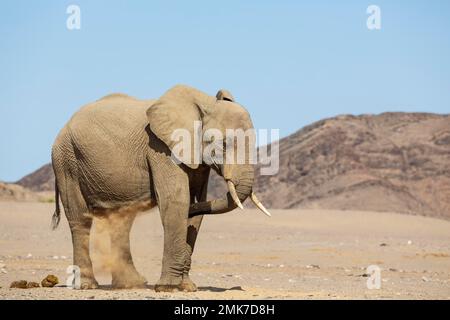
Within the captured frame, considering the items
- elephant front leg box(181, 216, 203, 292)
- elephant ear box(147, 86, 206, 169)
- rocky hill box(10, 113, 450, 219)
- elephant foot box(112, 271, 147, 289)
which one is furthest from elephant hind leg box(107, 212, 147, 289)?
rocky hill box(10, 113, 450, 219)

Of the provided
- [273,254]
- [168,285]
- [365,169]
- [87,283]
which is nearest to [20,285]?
[87,283]

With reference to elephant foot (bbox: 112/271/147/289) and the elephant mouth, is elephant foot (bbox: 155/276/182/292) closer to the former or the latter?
the elephant mouth

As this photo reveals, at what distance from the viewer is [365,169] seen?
193 ft

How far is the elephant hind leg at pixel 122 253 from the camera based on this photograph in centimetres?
1770

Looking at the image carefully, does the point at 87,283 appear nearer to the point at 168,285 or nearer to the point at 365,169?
the point at 168,285

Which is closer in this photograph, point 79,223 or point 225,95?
point 225,95

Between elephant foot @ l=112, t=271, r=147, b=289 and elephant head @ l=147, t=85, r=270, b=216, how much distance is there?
1.81 m

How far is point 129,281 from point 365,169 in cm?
4201

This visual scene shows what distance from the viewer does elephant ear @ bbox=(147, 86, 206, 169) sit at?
53.8ft

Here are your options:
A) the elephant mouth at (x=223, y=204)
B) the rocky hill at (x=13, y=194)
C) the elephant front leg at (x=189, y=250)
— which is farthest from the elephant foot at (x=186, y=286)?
the rocky hill at (x=13, y=194)

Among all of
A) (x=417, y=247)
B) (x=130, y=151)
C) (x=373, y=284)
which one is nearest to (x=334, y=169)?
(x=417, y=247)

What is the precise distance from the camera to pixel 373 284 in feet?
66.4

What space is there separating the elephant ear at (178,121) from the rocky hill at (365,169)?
38.2m
